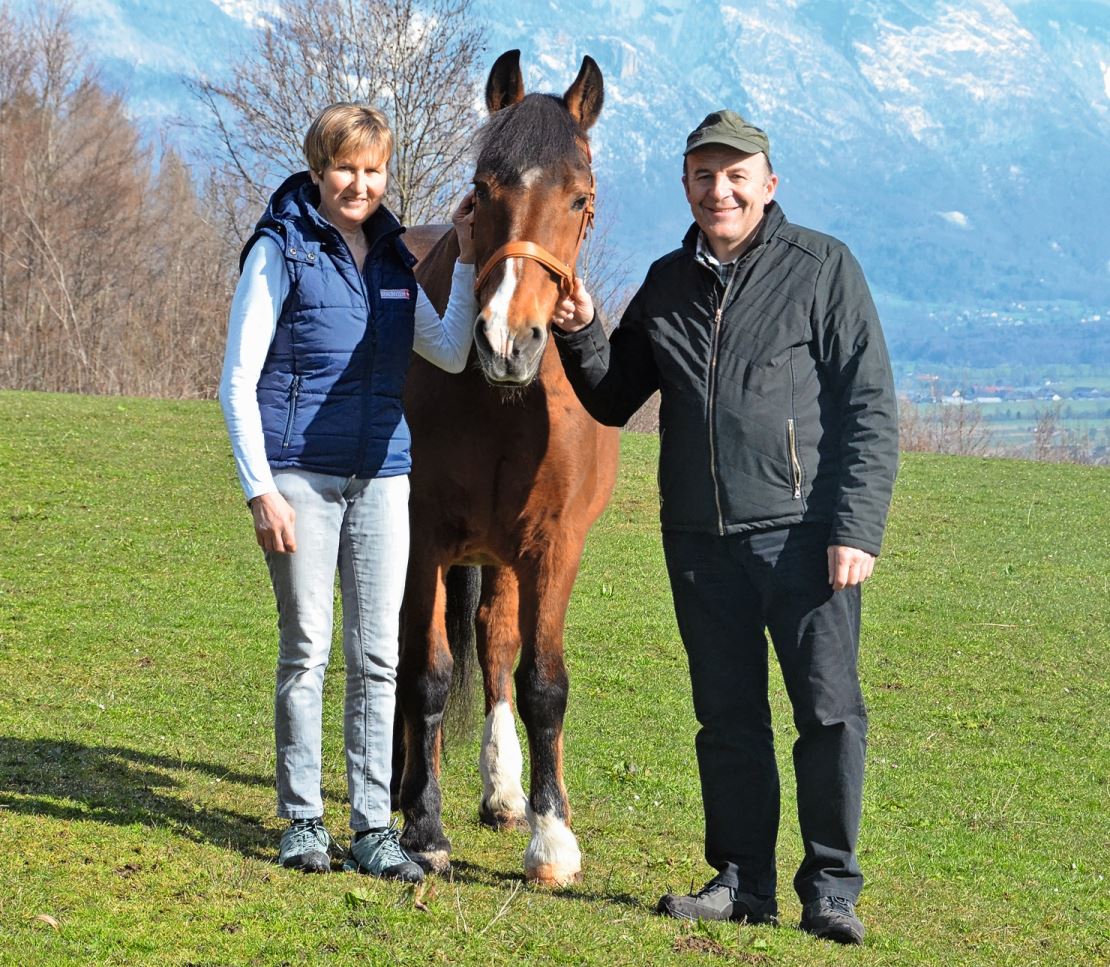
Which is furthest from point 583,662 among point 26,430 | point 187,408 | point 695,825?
point 187,408

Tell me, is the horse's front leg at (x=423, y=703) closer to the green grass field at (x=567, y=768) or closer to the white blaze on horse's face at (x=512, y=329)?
the green grass field at (x=567, y=768)

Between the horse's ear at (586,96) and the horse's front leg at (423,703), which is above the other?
the horse's ear at (586,96)

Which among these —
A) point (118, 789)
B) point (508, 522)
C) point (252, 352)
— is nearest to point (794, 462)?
point (508, 522)

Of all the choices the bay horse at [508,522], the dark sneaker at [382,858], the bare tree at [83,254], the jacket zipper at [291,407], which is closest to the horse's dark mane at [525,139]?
the bay horse at [508,522]

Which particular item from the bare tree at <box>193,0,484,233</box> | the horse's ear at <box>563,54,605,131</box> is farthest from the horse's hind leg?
the bare tree at <box>193,0,484,233</box>

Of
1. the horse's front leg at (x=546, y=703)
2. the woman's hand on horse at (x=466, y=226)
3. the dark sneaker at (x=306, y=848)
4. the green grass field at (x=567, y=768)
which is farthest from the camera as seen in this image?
the horse's front leg at (x=546, y=703)

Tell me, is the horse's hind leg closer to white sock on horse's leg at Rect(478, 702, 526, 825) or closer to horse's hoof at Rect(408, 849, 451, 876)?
white sock on horse's leg at Rect(478, 702, 526, 825)

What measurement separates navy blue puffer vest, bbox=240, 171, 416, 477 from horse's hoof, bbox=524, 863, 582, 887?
1.59 metres

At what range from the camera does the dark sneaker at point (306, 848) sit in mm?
4164

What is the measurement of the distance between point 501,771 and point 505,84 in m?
2.88

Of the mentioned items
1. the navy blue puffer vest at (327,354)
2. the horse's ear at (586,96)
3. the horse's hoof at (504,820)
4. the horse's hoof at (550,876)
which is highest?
the horse's ear at (586,96)

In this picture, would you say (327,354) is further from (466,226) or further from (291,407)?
(466,226)

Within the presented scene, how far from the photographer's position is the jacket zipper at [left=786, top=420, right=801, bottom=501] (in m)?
3.98

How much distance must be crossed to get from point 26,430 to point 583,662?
36.3 feet
